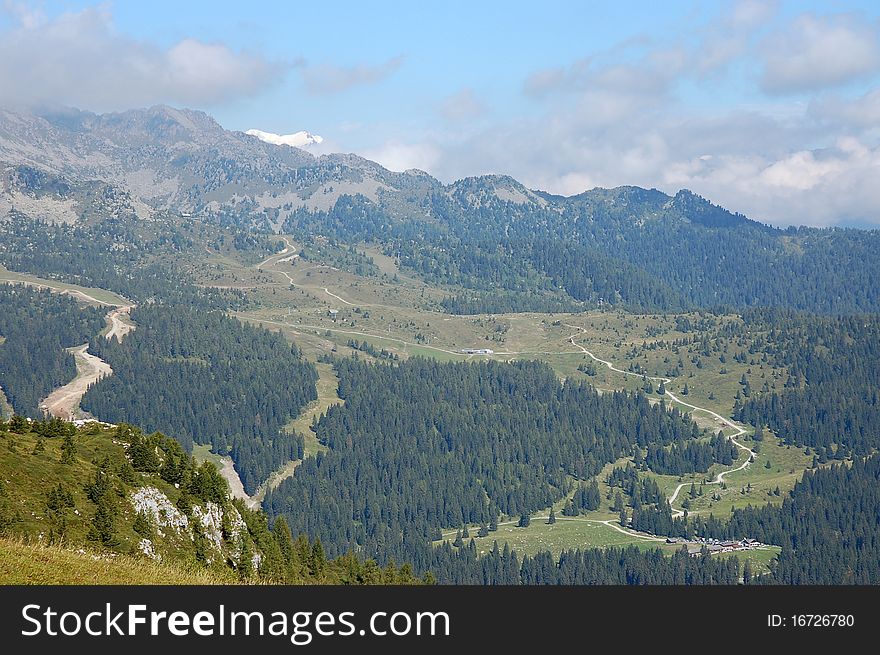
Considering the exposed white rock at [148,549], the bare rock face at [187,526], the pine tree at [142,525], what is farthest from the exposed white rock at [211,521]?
the exposed white rock at [148,549]

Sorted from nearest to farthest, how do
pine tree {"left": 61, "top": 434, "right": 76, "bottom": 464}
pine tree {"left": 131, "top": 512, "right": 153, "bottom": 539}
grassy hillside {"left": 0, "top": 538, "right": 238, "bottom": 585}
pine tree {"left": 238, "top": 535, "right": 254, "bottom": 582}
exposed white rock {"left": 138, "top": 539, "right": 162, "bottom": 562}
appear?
grassy hillside {"left": 0, "top": 538, "right": 238, "bottom": 585}
exposed white rock {"left": 138, "top": 539, "right": 162, "bottom": 562}
pine tree {"left": 131, "top": 512, "right": 153, "bottom": 539}
pine tree {"left": 61, "top": 434, "right": 76, "bottom": 464}
pine tree {"left": 238, "top": 535, "right": 254, "bottom": 582}

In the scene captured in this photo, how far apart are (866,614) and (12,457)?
220ft

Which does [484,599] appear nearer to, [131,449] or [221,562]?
[221,562]

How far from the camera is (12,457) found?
270 ft

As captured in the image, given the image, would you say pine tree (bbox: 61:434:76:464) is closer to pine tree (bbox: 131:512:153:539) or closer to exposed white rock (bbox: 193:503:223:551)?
pine tree (bbox: 131:512:153:539)

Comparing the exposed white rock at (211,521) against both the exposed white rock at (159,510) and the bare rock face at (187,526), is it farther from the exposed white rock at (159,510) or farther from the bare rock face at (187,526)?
the exposed white rock at (159,510)

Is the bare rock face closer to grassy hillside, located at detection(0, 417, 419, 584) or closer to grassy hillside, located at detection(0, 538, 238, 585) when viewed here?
grassy hillside, located at detection(0, 417, 419, 584)

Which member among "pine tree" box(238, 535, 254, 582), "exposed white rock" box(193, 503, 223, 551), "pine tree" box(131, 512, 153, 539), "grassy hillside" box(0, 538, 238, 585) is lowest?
"pine tree" box(238, 535, 254, 582)

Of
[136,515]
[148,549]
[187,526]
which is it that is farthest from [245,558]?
[148,549]

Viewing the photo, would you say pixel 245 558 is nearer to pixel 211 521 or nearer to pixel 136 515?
pixel 211 521

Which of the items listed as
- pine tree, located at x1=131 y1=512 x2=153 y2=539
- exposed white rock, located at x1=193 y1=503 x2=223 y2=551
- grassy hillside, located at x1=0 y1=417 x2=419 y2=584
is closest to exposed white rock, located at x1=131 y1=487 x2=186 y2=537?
grassy hillside, located at x1=0 y1=417 x2=419 y2=584

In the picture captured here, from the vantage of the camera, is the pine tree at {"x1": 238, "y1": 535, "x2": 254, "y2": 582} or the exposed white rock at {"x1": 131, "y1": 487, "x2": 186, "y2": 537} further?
the pine tree at {"x1": 238, "y1": 535, "x2": 254, "y2": 582}

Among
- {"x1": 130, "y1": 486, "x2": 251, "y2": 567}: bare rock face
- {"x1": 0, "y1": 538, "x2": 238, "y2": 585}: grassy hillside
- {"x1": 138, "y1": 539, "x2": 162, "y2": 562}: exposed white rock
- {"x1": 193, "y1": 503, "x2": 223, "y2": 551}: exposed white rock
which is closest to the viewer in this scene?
{"x1": 0, "y1": 538, "x2": 238, "y2": 585}: grassy hillside

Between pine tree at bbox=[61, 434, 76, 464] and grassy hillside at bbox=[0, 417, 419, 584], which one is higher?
pine tree at bbox=[61, 434, 76, 464]
